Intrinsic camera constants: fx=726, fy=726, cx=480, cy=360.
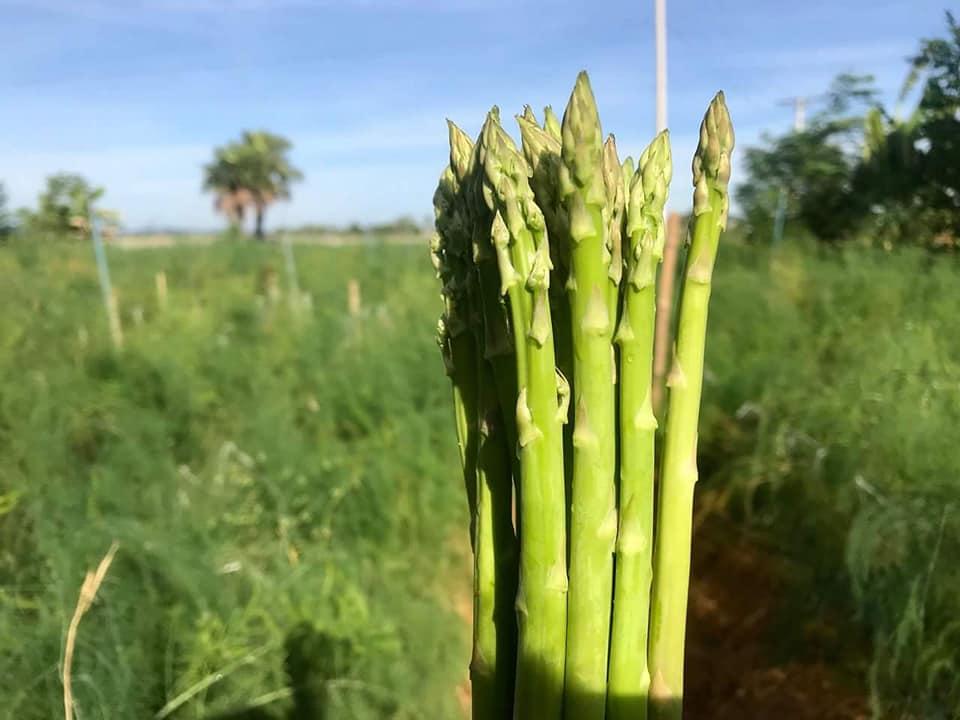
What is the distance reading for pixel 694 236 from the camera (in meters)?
1.01

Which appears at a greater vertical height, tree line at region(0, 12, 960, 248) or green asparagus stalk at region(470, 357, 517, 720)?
tree line at region(0, 12, 960, 248)

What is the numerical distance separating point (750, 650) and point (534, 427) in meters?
3.71

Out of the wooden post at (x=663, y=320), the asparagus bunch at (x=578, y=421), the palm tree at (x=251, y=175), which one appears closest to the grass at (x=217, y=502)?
the wooden post at (x=663, y=320)

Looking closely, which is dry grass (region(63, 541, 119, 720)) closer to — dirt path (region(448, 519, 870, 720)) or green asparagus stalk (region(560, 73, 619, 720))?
green asparagus stalk (region(560, 73, 619, 720))

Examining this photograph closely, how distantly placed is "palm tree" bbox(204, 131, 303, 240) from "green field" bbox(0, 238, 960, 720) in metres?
31.4

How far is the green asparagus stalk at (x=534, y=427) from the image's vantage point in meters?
0.89

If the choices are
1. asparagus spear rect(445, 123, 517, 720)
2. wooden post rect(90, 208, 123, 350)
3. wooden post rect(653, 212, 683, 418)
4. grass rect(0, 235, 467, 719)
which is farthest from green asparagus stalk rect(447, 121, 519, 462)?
wooden post rect(90, 208, 123, 350)

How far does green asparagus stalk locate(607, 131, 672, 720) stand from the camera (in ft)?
2.97

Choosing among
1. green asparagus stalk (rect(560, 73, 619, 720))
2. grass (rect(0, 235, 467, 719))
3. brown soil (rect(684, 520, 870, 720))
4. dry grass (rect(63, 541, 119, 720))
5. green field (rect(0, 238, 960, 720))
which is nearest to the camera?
green asparagus stalk (rect(560, 73, 619, 720))

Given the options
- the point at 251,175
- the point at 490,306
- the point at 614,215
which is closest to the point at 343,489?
the point at 490,306

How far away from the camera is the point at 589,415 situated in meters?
0.89

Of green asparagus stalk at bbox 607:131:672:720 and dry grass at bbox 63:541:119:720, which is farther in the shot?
dry grass at bbox 63:541:119:720

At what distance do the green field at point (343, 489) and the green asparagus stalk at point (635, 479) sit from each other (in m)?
1.36

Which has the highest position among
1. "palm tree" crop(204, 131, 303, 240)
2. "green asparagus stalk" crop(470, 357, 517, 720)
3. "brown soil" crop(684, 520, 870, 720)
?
"palm tree" crop(204, 131, 303, 240)
